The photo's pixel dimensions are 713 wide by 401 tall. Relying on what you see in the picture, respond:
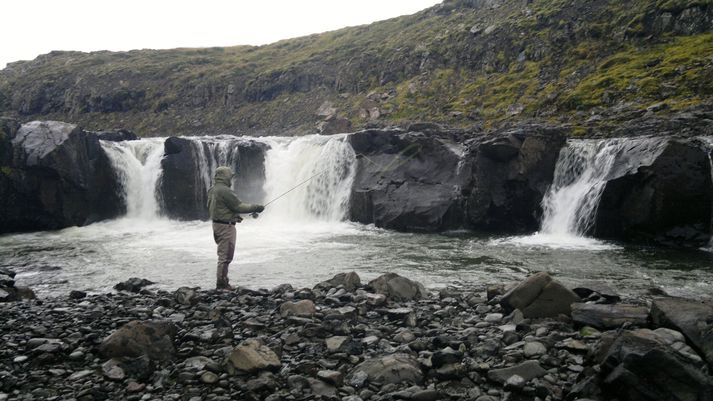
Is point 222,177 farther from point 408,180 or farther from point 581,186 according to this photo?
point 581,186

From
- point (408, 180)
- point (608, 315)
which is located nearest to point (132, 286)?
point (608, 315)

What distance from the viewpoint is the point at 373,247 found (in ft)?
64.6

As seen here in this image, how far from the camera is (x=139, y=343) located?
6.48 metres

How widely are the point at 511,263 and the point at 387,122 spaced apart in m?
38.3

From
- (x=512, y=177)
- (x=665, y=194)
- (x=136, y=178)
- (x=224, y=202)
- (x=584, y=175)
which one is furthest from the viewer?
(x=136, y=178)

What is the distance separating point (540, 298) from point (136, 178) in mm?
30457

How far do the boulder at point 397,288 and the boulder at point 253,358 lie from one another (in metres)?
4.05

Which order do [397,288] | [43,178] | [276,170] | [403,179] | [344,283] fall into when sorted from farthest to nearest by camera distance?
[276,170] < [43,178] < [403,179] < [344,283] < [397,288]

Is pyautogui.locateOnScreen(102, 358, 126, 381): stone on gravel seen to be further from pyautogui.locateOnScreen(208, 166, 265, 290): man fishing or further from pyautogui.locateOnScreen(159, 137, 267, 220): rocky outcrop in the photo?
pyautogui.locateOnScreen(159, 137, 267, 220): rocky outcrop

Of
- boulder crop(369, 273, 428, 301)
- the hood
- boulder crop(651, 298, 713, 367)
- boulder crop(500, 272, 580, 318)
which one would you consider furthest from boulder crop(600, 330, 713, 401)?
the hood

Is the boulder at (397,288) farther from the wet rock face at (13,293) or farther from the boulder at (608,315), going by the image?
the wet rock face at (13,293)

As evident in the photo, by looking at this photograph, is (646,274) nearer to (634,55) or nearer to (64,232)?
(64,232)

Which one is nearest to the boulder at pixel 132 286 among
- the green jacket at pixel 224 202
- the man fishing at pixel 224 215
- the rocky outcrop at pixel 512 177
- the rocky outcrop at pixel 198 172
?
the man fishing at pixel 224 215

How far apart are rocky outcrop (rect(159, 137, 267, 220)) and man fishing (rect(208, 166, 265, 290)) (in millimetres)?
21926
